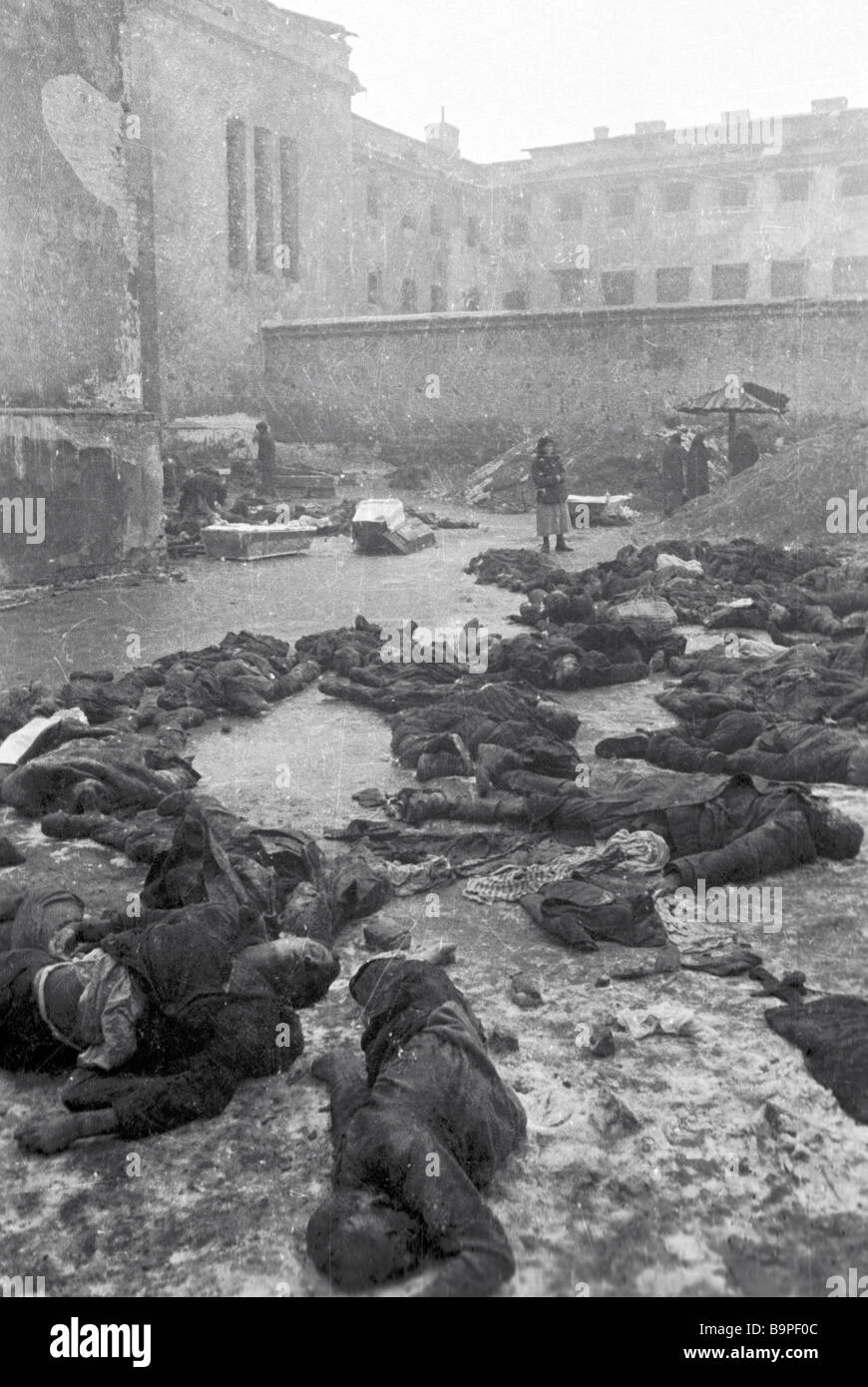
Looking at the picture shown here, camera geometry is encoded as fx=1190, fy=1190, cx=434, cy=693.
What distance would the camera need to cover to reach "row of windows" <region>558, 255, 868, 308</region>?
135 feet

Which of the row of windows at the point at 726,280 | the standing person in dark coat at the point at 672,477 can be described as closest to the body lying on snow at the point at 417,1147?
the standing person in dark coat at the point at 672,477

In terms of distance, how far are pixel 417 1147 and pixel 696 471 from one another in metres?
18.1

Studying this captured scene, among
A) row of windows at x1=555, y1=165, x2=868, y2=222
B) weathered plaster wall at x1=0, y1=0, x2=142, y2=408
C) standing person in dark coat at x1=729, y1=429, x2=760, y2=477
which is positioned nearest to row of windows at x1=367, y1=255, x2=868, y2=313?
row of windows at x1=555, y1=165, x2=868, y2=222

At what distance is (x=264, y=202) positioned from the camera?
96.3ft

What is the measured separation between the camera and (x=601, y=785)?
20.9ft

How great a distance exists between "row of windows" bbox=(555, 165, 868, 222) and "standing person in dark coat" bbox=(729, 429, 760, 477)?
81.7 feet

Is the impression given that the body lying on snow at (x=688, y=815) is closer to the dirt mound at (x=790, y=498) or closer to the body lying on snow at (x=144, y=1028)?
the body lying on snow at (x=144, y=1028)

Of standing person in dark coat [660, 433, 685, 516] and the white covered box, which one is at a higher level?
standing person in dark coat [660, 433, 685, 516]

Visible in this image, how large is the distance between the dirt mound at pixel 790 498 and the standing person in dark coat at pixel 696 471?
1.09 meters

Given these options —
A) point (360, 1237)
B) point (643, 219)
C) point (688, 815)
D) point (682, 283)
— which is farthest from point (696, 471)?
point (643, 219)

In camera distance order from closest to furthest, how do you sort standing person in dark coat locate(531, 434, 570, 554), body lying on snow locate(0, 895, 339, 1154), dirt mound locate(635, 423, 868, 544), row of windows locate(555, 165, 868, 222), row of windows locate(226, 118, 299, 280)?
body lying on snow locate(0, 895, 339, 1154), standing person in dark coat locate(531, 434, 570, 554), dirt mound locate(635, 423, 868, 544), row of windows locate(226, 118, 299, 280), row of windows locate(555, 165, 868, 222)

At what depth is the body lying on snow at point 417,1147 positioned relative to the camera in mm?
2721

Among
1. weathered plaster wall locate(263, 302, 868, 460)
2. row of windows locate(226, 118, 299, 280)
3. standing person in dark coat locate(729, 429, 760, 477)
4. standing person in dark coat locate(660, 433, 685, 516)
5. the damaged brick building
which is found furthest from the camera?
row of windows locate(226, 118, 299, 280)

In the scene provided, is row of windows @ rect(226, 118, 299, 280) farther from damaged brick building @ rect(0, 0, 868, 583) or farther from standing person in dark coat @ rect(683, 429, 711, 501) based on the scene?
standing person in dark coat @ rect(683, 429, 711, 501)
